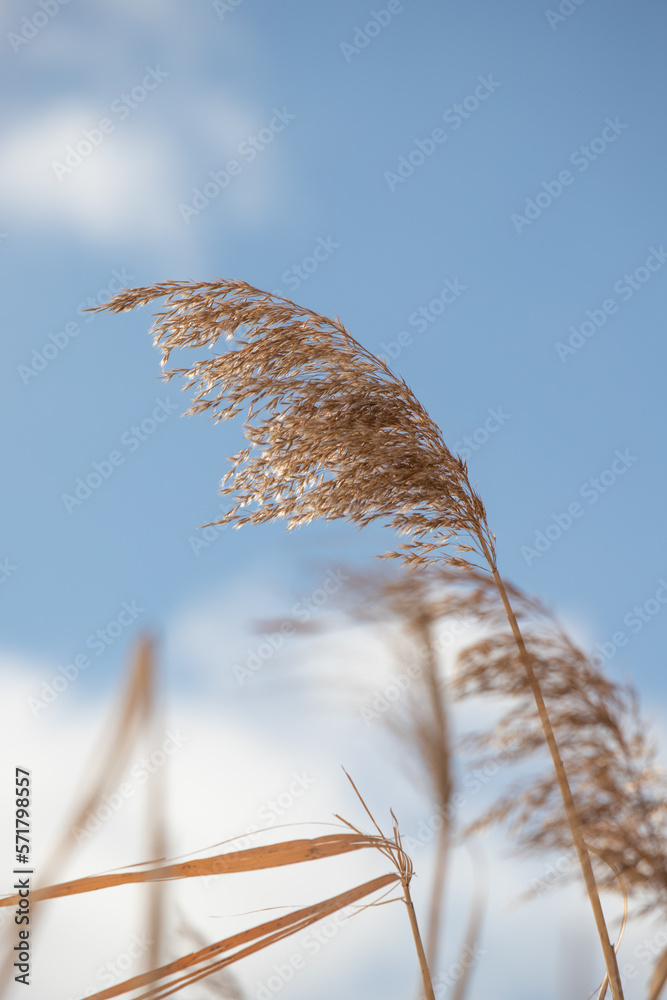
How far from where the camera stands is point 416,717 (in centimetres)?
196

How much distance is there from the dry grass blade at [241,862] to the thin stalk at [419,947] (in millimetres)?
120

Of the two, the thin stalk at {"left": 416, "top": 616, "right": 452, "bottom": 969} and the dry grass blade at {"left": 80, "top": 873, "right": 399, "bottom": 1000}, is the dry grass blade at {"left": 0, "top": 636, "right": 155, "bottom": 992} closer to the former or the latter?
the dry grass blade at {"left": 80, "top": 873, "right": 399, "bottom": 1000}

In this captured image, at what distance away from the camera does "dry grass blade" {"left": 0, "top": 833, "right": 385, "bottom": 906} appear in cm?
134

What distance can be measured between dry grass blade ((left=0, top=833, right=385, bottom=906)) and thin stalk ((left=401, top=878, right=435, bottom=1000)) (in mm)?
120

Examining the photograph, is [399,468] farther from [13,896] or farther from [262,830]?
[13,896]

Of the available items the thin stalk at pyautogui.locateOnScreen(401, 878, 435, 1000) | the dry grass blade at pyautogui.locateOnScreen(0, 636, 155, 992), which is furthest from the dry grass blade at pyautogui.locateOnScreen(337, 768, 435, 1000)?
the dry grass blade at pyautogui.locateOnScreen(0, 636, 155, 992)

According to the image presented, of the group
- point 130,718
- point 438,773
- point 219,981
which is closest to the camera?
point 130,718

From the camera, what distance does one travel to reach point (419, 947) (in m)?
1.59

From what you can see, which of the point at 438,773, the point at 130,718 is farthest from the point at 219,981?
the point at 130,718

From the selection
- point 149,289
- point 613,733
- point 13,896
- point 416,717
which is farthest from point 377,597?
point 149,289

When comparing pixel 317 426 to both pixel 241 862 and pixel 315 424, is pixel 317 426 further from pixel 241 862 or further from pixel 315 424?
pixel 241 862

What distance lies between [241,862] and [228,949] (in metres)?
0.15

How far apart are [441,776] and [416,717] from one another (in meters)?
0.15

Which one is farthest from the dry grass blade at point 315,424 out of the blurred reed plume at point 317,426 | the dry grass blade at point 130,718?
the dry grass blade at point 130,718
